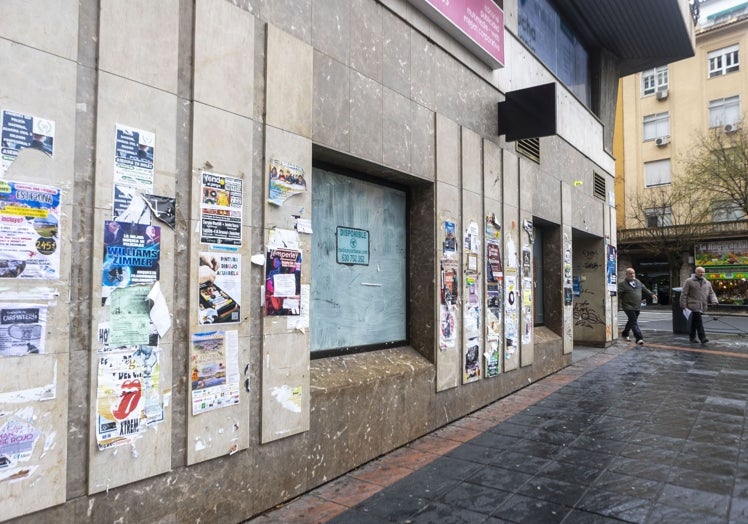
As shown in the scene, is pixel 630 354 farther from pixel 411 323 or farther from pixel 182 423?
pixel 182 423

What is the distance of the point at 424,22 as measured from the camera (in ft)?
17.8

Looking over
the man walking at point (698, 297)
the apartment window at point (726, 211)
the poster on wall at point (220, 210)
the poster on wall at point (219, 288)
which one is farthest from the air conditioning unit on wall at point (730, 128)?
the poster on wall at point (219, 288)

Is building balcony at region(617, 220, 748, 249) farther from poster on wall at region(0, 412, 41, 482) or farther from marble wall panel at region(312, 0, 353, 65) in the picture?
poster on wall at region(0, 412, 41, 482)

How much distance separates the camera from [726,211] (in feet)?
87.5

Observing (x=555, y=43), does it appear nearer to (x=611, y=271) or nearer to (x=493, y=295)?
(x=611, y=271)

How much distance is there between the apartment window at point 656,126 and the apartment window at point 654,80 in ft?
5.71

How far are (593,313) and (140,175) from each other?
1143 centimetres

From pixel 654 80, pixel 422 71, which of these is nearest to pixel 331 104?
pixel 422 71

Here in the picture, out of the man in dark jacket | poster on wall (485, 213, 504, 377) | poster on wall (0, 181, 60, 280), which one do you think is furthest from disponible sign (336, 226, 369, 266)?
the man in dark jacket

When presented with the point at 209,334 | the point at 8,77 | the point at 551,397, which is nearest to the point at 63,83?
the point at 8,77

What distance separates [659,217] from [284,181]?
33.4m

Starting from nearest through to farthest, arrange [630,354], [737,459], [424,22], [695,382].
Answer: [737,459] < [424,22] < [695,382] < [630,354]

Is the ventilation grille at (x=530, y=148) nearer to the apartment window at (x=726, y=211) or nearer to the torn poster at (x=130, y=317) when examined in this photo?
the torn poster at (x=130, y=317)

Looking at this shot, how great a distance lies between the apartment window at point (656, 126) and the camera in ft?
108
